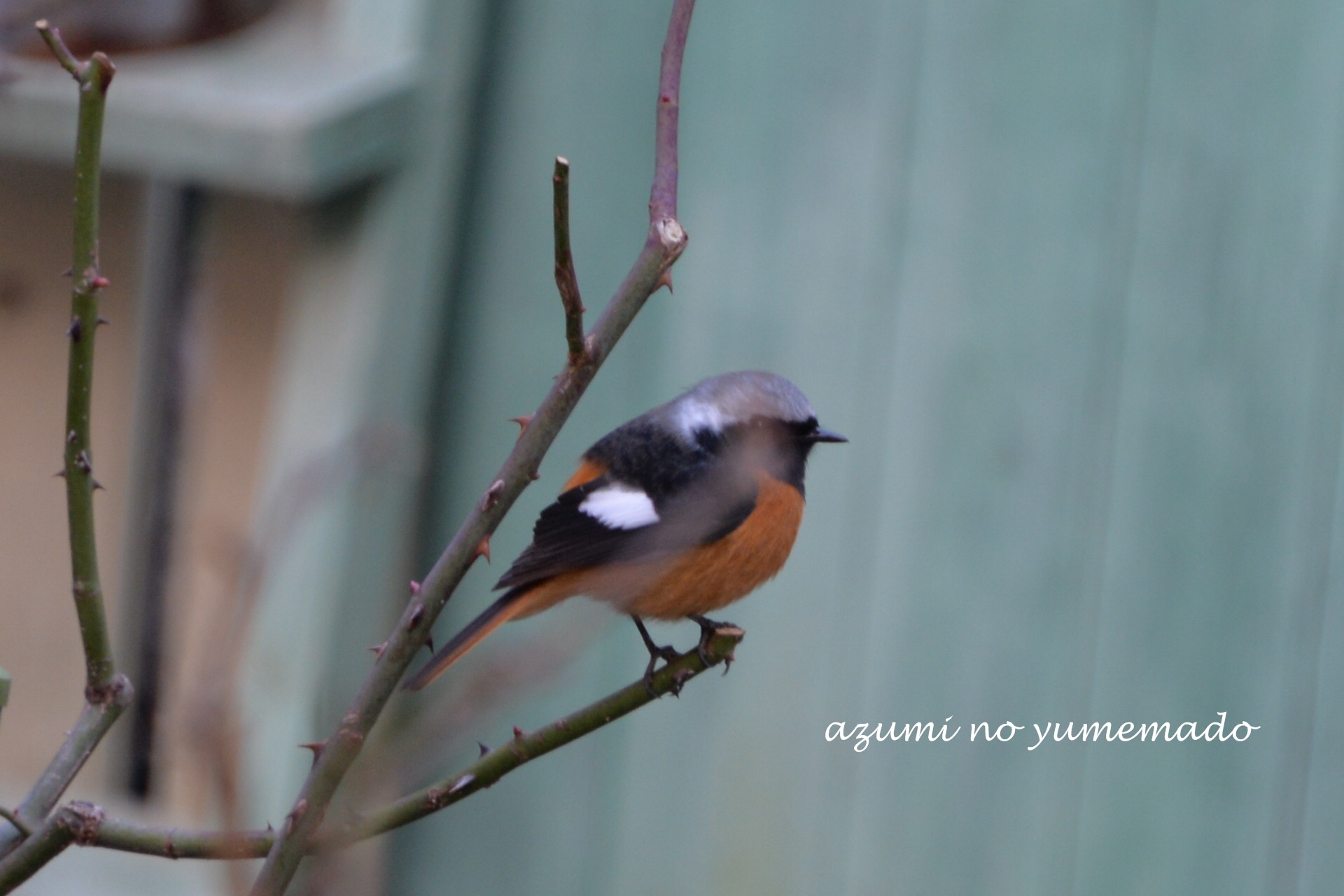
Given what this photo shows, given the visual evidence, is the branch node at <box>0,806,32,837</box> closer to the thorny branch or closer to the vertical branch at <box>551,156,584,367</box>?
the thorny branch

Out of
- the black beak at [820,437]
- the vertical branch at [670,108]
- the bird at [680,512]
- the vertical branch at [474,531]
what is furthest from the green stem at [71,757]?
the black beak at [820,437]

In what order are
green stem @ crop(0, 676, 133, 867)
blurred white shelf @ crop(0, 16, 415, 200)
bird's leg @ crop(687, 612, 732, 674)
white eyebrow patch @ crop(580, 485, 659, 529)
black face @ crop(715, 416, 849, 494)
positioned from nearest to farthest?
1. green stem @ crop(0, 676, 133, 867)
2. bird's leg @ crop(687, 612, 732, 674)
3. white eyebrow patch @ crop(580, 485, 659, 529)
4. black face @ crop(715, 416, 849, 494)
5. blurred white shelf @ crop(0, 16, 415, 200)

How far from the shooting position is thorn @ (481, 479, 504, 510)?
2.90 ft

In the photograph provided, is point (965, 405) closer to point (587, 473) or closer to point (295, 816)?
point (587, 473)

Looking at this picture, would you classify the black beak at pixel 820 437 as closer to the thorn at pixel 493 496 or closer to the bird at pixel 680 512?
the bird at pixel 680 512

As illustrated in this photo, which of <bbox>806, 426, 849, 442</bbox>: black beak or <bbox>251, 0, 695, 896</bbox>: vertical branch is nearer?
<bbox>251, 0, 695, 896</bbox>: vertical branch

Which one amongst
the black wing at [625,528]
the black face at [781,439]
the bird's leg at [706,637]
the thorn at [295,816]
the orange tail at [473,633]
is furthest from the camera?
the black face at [781,439]

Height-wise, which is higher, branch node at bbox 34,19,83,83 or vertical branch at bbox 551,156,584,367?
branch node at bbox 34,19,83,83

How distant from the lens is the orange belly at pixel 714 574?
73.7 inches

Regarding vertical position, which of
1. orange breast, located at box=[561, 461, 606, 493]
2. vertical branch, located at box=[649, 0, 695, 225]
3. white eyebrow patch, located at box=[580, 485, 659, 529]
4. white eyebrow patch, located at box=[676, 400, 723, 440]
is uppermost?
vertical branch, located at box=[649, 0, 695, 225]

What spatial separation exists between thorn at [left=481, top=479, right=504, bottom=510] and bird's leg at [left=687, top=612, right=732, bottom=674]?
0.44 meters

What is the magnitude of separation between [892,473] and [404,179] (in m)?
1.24

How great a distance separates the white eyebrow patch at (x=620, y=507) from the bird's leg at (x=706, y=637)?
0.19 metres

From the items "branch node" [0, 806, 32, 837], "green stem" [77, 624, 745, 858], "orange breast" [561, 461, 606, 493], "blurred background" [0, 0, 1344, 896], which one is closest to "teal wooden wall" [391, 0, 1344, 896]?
"blurred background" [0, 0, 1344, 896]
